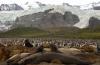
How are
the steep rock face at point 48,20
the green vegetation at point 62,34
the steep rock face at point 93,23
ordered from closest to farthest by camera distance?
the green vegetation at point 62,34, the steep rock face at point 93,23, the steep rock face at point 48,20

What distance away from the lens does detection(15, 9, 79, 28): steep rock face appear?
171 metres

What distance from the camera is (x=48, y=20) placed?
17338 cm

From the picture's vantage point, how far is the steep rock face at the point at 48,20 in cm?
17088

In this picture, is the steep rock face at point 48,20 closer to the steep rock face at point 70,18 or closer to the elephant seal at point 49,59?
the steep rock face at point 70,18

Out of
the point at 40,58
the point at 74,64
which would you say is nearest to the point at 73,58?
the point at 74,64

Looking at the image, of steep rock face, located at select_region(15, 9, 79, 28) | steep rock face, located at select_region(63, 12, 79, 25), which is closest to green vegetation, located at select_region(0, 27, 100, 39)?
steep rock face, located at select_region(15, 9, 79, 28)

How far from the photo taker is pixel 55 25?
166625mm

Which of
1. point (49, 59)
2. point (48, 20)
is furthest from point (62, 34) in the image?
point (49, 59)

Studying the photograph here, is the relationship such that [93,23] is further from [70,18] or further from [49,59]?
[49,59]

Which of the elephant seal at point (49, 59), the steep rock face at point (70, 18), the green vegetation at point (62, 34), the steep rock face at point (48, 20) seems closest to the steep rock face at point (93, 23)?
the green vegetation at point (62, 34)

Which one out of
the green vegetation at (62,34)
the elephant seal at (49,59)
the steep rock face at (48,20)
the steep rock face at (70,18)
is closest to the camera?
the elephant seal at (49,59)

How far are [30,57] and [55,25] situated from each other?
152972 mm

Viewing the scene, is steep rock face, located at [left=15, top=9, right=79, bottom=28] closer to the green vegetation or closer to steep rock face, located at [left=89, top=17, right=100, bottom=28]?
steep rock face, located at [left=89, top=17, right=100, bottom=28]

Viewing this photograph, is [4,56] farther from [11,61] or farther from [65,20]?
[65,20]
